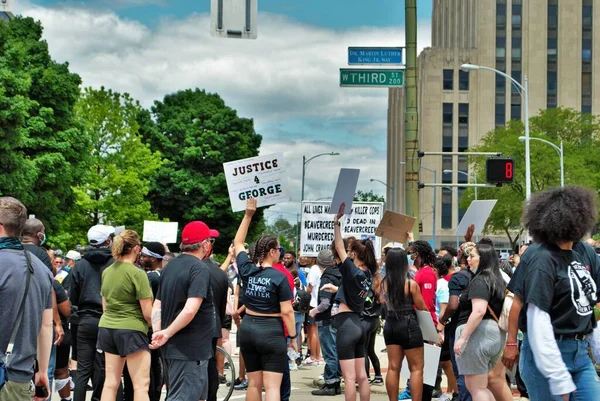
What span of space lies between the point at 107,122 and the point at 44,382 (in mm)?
47612

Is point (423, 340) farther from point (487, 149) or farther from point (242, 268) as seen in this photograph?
point (487, 149)

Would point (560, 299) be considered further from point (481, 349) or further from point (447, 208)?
point (447, 208)

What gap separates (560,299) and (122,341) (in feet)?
13.8

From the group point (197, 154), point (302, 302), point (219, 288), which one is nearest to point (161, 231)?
point (302, 302)

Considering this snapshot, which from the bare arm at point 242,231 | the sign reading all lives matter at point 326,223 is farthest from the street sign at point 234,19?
the sign reading all lives matter at point 326,223

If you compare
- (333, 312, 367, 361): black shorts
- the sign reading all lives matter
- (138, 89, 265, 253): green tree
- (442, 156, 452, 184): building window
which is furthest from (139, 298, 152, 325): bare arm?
(442, 156, 452, 184): building window

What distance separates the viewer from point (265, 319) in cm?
842

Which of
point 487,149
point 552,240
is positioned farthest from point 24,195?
point 487,149

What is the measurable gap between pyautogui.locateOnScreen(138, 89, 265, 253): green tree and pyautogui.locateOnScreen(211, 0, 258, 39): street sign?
2001 inches

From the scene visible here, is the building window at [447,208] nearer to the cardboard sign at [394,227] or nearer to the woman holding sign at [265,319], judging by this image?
the cardboard sign at [394,227]

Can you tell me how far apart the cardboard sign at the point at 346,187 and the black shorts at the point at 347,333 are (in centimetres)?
122

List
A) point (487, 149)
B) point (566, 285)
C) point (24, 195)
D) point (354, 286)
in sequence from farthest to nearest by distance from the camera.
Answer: point (487, 149) → point (24, 195) → point (354, 286) → point (566, 285)

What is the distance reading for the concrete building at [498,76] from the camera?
325 ft

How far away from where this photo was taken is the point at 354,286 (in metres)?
9.62
